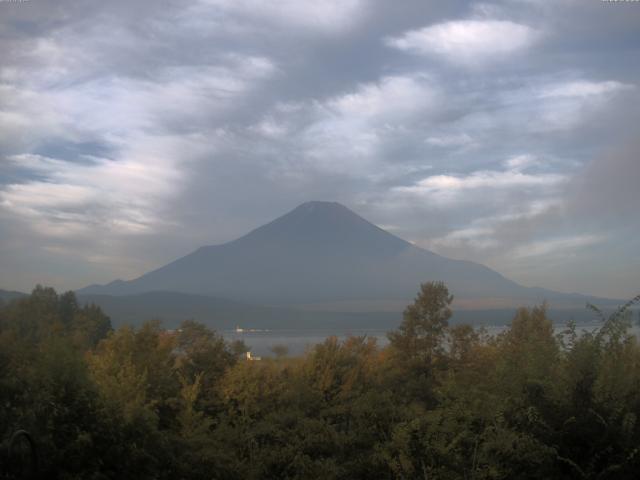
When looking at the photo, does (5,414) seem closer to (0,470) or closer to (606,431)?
(0,470)

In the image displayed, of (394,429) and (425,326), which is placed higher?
(425,326)

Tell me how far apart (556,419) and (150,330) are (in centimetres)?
2388

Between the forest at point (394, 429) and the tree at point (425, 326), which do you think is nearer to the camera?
the forest at point (394, 429)

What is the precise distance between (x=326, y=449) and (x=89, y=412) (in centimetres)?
550

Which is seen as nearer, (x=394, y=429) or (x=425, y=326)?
(x=394, y=429)

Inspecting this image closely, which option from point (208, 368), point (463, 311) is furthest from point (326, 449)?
point (463, 311)

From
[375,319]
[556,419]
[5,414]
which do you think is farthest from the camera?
[375,319]

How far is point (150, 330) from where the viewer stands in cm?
3047

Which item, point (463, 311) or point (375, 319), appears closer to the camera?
point (463, 311)

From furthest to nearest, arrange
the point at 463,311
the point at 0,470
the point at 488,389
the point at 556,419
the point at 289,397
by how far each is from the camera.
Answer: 1. the point at 463,311
2. the point at 289,397
3. the point at 488,389
4. the point at 556,419
5. the point at 0,470

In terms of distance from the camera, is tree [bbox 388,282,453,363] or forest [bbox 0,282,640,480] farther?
tree [bbox 388,282,453,363]

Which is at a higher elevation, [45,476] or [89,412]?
[89,412]

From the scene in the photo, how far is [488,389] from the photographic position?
11.7 metres

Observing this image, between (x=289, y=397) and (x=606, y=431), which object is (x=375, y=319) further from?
(x=606, y=431)
